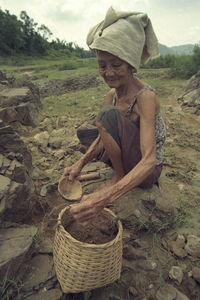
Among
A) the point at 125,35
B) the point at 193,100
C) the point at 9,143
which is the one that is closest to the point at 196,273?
the point at 125,35

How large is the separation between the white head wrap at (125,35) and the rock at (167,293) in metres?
1.49

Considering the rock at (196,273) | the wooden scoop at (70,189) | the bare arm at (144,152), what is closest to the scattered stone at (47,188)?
the wooden scoop at (70,189)

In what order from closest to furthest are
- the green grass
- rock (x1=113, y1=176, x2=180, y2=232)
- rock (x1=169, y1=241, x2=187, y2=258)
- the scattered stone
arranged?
rock (x1=169, y1=241, x2=187, y2=258)
rock (x1=113, y1=176, x2=180, y2=232)
the scattered stone
the green grass

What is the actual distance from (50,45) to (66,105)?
103ft

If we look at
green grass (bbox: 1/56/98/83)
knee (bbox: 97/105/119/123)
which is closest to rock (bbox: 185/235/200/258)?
knee (bbox: 97/105/119/123)

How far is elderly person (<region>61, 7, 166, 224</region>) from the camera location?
5.39ft

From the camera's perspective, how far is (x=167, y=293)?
1589mm

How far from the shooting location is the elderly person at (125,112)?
164cm

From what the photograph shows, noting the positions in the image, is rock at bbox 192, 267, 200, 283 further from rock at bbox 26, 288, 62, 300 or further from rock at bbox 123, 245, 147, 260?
rock at bbox 26, 288, 62, 300

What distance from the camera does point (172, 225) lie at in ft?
7.05

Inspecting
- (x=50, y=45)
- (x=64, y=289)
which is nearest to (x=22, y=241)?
(x=64, y=289)

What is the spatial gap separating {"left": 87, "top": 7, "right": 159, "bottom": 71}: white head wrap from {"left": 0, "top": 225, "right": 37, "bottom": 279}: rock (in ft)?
4.30

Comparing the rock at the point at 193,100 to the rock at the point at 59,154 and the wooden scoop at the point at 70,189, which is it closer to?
the rock at the point at 59,154

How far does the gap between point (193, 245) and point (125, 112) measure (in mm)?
1178
